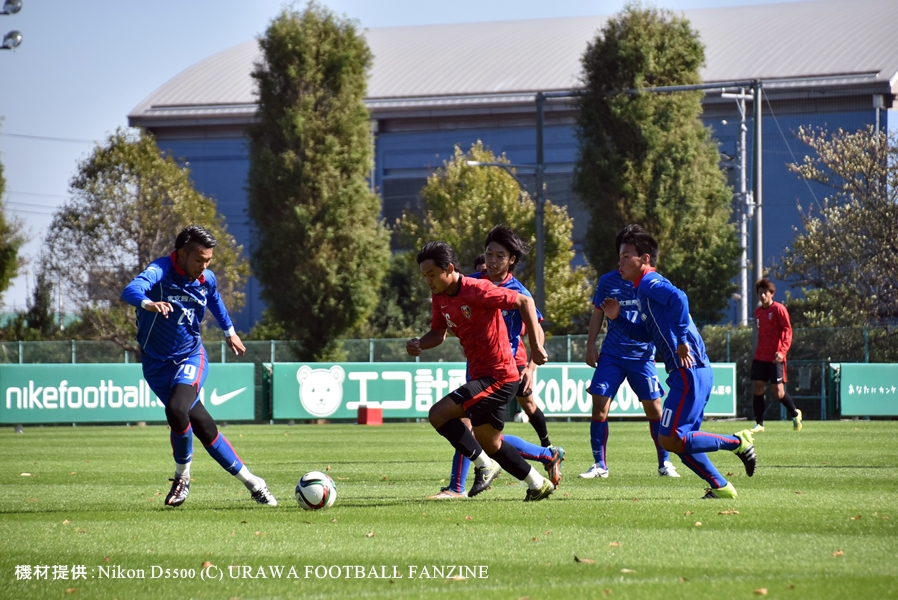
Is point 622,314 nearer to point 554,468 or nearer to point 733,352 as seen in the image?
point 554,468

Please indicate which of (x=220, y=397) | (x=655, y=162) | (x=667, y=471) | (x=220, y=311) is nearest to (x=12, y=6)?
(x=220, y=397)

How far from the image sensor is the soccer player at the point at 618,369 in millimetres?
11250

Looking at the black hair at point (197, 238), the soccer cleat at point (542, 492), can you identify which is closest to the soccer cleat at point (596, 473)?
the soccer cleat at point (542, 492)

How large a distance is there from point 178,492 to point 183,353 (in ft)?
3.55

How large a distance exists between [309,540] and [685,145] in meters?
29.7

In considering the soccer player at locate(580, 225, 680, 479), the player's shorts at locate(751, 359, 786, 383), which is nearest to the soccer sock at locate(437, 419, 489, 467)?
the soccer player at locate(580, 225, 680, 479)

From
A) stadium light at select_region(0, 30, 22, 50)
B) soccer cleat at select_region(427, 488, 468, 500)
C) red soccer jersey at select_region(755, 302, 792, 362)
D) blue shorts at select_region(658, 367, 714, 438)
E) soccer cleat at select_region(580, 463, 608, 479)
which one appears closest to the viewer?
blue shorts at select_region(658, 367, 714, 438)

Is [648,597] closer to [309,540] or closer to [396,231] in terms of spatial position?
[309,540]

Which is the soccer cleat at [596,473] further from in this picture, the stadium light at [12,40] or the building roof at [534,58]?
the building roof at [534,58]

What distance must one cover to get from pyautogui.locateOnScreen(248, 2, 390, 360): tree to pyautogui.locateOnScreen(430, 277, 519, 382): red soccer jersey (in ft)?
88.9

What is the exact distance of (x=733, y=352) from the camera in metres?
31.9

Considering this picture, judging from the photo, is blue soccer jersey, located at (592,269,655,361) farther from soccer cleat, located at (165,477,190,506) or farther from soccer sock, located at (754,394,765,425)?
soccer sock, located at (754,394,765,425)

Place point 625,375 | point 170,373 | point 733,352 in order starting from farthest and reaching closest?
point 733,352 → point 625,375 → point 170,373

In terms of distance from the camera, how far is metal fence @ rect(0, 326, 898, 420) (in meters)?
29.3
